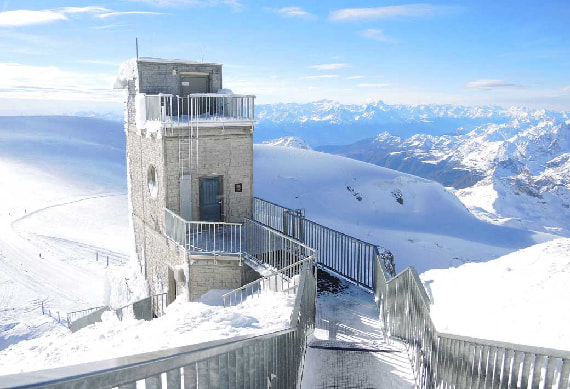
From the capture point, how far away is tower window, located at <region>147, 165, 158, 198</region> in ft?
61.4

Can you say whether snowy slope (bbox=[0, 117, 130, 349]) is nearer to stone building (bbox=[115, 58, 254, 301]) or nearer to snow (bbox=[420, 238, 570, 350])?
stone building (bbox=[115, 58, 254, 301])

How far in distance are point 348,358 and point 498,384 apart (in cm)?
333

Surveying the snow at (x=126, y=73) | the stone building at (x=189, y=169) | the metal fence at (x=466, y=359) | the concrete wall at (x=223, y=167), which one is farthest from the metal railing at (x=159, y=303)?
the metal fence at (x=466, y=359)

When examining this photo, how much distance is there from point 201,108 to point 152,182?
11.6 feet

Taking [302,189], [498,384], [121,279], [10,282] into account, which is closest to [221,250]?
[121,279]

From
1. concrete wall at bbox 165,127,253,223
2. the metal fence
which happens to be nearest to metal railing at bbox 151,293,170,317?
concrete wall at bbox 165,127,253,223

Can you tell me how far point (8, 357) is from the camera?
12.0 metres

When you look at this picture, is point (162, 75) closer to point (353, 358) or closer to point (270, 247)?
point (270, 247)

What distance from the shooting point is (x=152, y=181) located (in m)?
19.1

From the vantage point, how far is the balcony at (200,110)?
17.2 m

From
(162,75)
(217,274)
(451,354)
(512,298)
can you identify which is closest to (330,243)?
(217,274)

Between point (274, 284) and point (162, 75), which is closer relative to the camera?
point (274, 284)

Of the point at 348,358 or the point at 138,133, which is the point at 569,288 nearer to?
the point at 348,358

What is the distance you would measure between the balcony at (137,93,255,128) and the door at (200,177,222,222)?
2.22 m
